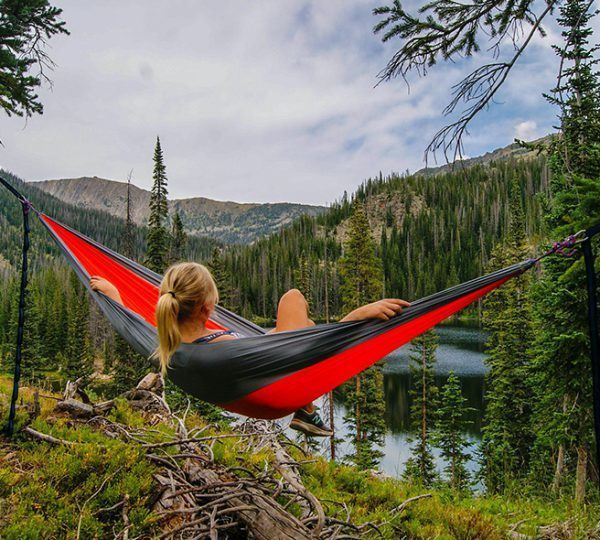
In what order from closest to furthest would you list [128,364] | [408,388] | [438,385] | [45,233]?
1. [128,364]
2. [438,385]
3. [408,388]
4. [45,233]

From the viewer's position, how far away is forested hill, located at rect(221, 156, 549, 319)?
189 feet

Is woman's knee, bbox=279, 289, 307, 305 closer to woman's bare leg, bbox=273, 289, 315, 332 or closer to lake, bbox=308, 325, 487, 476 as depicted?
woman's bare leg, bbox=273, 289, 315, 332

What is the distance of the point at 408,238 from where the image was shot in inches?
2879

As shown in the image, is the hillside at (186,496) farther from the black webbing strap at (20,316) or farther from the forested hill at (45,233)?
the forested hill at (45,233)

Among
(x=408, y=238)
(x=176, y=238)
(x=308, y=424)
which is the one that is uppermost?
(x=408, y=238)

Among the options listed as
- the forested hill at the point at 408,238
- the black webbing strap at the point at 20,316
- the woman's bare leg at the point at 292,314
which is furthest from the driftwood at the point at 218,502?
the forested hill at the point at 408,238

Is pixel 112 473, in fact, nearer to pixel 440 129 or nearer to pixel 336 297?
pixel 440 129

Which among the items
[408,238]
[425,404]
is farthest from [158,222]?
[408,238]

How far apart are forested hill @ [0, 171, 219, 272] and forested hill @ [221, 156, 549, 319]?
33.1 metres

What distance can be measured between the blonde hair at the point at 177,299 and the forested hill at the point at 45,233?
9072 cm

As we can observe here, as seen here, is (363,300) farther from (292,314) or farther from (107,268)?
(292,314)

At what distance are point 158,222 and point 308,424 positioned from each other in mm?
13843

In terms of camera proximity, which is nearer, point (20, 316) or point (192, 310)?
point (192, 310)

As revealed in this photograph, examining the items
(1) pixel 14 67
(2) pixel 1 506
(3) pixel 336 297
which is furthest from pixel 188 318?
(3) pixel 336 297
